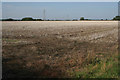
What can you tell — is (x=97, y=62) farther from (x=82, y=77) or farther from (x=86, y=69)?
(x=82, y=77)

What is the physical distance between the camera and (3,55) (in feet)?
28.4

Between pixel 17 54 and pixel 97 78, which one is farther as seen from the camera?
pixel 17 54

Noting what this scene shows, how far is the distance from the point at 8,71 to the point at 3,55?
227cm

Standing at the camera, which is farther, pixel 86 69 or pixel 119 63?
pixel 119 63

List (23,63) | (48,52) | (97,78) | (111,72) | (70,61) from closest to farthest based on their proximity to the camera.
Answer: (97,78)
(111,72)
(23,63)
(70,61)
(48,52)

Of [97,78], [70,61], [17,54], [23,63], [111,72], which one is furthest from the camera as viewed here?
[17,54]

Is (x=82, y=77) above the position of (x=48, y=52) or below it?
below

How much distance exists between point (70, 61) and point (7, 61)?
3214 mm

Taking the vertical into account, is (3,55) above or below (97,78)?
above

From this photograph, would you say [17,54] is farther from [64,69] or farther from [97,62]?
[97,62]

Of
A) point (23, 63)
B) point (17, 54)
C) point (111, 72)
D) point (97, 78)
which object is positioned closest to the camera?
point (97, 78)

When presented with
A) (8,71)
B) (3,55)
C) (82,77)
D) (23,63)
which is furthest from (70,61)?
(3,55)

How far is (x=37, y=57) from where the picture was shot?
8.63 meters

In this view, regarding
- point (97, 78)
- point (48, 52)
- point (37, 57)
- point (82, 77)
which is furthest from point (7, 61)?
point (97, 78)
